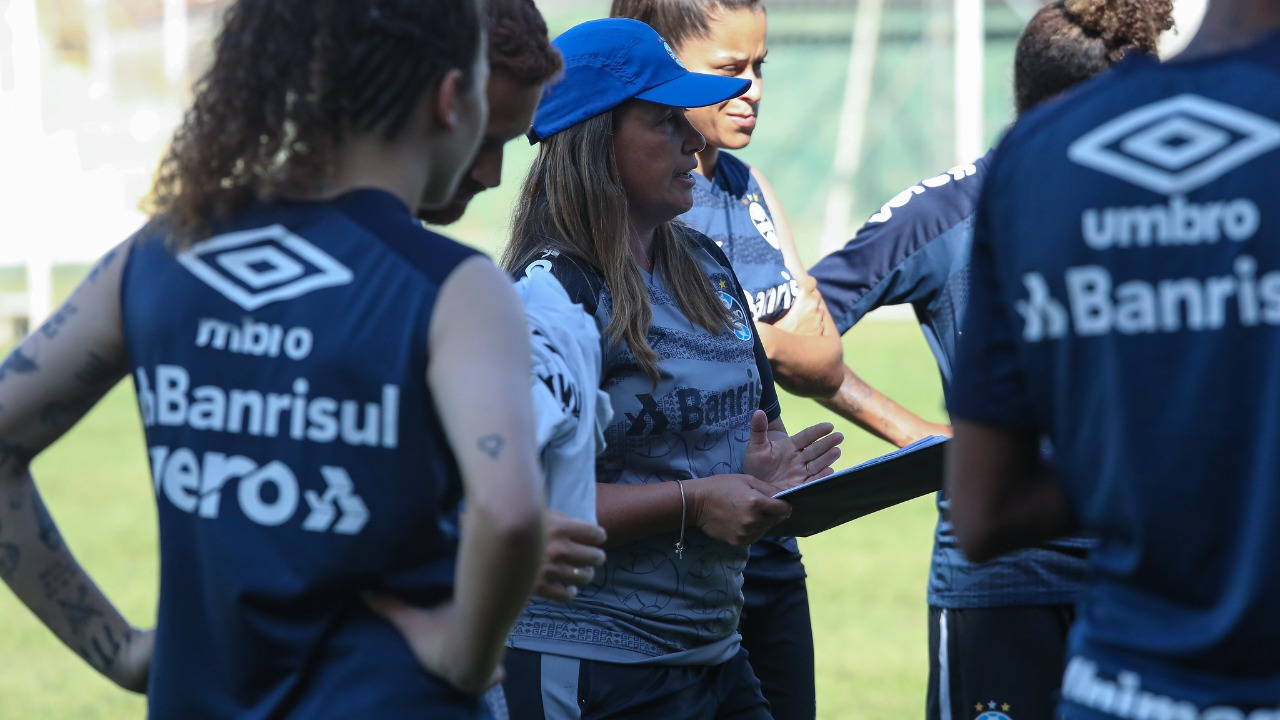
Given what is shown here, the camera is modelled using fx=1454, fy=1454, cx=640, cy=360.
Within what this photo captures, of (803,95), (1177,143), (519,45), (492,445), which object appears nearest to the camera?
(1177,143)

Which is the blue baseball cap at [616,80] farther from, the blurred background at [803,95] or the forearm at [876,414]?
the blurred background at [803,95]

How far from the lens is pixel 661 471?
8.87ft

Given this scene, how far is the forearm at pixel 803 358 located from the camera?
353 cm

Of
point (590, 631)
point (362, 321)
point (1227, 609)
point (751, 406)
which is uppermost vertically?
point (362, 321)

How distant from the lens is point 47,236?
58.6ft

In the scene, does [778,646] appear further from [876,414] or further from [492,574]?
[492,574]

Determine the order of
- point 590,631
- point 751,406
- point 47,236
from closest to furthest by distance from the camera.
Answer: point 590,631 < point 751,406 < point 47,236

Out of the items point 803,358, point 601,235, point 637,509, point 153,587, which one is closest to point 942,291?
point 803,358

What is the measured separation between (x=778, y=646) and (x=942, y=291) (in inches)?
36.1

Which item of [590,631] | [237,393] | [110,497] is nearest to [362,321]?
[237,393]

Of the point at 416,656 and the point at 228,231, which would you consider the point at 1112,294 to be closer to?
the point at 416,656

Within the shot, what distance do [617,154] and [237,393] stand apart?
4.19 feet

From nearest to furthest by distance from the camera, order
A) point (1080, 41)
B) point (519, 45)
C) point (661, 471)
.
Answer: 1. point (519, 45)
2. point (661, 471)
3. point (1080, 41)

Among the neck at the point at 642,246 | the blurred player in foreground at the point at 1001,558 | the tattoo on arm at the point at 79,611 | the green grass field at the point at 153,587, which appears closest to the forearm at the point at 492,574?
the tattoo on arm at the point at 79,611
